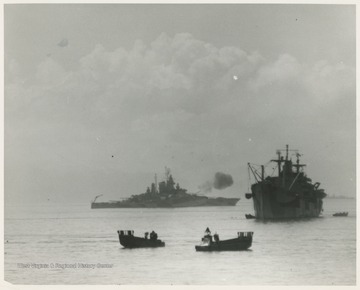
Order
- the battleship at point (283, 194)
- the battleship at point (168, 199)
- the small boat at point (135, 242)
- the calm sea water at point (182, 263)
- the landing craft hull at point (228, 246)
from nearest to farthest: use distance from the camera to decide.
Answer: the calm sea water at point (182, 263)
the landing craft hull at point (228, 246)
the small boat at point (135, 242)
the battleship at point (283, 194)
the battleship at point (168, 199)

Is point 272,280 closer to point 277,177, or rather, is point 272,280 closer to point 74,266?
point 74,266

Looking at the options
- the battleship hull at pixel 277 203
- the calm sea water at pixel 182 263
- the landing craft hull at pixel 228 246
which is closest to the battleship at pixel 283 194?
the battleship hull at pixel 277 203

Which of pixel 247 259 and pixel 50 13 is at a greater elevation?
pixel 50 13

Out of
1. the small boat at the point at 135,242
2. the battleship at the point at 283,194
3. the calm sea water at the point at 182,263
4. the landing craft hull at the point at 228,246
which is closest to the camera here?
the calm sea water at the point at 182,263

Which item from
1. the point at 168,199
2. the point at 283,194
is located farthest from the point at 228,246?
the point at 168,199

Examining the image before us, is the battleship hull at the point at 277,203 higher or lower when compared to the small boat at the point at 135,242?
higher

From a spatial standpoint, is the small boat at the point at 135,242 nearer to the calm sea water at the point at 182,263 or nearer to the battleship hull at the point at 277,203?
the calm sea water at the point at 182,263

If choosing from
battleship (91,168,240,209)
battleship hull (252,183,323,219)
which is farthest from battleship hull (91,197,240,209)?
battleship hull (252,183,323,219)

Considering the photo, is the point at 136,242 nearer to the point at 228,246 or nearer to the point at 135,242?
the point at 135,242

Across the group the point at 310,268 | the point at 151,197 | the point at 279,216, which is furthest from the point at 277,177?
the point at 151,197
